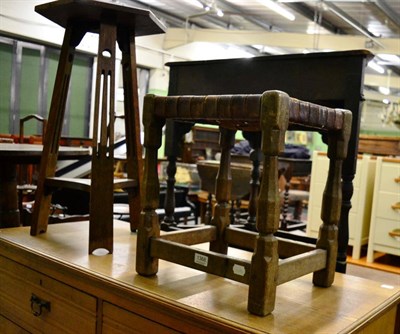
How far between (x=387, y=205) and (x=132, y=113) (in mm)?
2482

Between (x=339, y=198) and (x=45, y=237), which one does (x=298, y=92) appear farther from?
(x=45, y=237)

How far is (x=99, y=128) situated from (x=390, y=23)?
24.5 ft

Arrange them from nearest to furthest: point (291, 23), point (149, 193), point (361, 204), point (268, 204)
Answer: point (268, 204) < point (149, 193) < point (361, 204) < point (291, 23)

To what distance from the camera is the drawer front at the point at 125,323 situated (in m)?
1.11

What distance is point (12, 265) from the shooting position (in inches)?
60.6

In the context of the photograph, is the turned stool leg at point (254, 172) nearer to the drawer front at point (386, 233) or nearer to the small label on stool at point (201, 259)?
the small label on stool at point (201, 259)

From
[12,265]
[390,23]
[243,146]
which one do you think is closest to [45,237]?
[12,265]

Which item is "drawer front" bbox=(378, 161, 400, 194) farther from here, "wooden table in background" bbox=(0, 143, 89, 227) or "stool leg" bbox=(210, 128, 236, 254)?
"wooden table in background" bbox=(0, 143, 89, 227)

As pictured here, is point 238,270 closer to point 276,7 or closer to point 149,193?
point 149,193

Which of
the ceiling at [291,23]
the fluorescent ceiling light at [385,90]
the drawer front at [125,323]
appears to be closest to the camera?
the drawer front at [125,323]

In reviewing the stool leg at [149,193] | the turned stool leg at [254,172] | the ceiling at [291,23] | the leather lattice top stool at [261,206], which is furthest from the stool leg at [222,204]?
the ceiling at [291,23]

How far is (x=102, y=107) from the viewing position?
4.82 feet

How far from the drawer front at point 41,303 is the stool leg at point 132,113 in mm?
467

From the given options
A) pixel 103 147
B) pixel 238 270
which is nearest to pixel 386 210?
pixel 103 147
